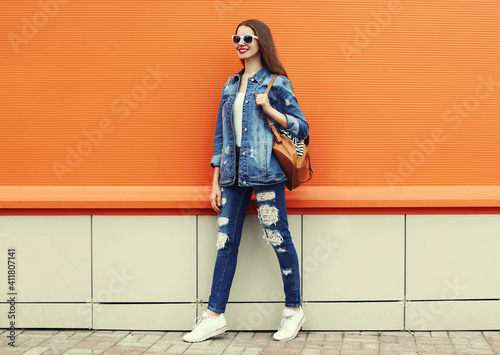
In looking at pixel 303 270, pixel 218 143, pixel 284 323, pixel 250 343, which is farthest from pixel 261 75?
pixel 250 343

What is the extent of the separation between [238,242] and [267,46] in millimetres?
1295

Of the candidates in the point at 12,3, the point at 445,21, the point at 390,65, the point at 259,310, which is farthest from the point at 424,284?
the point at 12,3

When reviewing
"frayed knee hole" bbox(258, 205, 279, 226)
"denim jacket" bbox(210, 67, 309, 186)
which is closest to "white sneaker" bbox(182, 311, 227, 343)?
"frayed knee hole" bbox(258, 205, 279, 226)

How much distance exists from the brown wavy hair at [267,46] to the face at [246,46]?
0.08ft

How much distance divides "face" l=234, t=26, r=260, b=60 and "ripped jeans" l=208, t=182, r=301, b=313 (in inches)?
33.7

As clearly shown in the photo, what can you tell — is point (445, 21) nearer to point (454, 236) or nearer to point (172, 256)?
point (454, 236)

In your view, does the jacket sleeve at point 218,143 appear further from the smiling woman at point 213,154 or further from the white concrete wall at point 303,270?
the white concrete wall at point 303,270

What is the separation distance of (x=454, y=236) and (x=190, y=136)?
6.40ft

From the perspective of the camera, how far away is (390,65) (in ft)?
13.3

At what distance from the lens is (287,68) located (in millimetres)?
4051

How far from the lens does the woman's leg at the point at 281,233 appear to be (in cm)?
375

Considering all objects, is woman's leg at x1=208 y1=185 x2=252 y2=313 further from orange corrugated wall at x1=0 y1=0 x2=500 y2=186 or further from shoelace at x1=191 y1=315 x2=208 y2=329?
orange corrugated wall at x1=0 y1=0 x2=500 y2=186

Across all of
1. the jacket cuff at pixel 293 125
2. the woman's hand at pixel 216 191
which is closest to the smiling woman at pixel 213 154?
the woman's hand at pixel 216 191

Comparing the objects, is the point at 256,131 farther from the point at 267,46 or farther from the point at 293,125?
the point at 267,46
